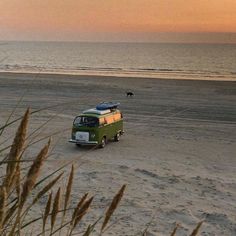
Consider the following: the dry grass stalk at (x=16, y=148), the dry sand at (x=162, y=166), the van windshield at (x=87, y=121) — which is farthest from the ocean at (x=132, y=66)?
the dry grass stalk at (x=16, y=148)

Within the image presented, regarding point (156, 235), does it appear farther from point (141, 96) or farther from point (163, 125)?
point (141, 96)

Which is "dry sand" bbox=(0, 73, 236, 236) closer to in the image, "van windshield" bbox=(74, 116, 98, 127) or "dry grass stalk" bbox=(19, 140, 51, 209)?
"dry grass stalk" bbox=(19, 140, 51, 209)

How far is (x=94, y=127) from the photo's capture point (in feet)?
53.0

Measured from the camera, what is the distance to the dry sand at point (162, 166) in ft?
32.2

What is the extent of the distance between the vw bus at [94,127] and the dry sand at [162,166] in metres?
0.43

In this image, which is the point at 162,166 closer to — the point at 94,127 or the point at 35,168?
the point at 94,127

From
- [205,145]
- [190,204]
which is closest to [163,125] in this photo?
[205,145]

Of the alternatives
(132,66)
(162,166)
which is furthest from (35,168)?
(132,66)

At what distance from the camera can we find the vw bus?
1614 cm

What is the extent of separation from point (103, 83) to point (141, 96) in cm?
1062

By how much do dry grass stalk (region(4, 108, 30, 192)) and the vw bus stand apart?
46.8ft

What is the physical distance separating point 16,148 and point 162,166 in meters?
13.4

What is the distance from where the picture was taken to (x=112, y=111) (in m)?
18.0

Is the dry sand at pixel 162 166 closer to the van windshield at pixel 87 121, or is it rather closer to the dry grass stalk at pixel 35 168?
the dry grass stalk at pixel 35 168
